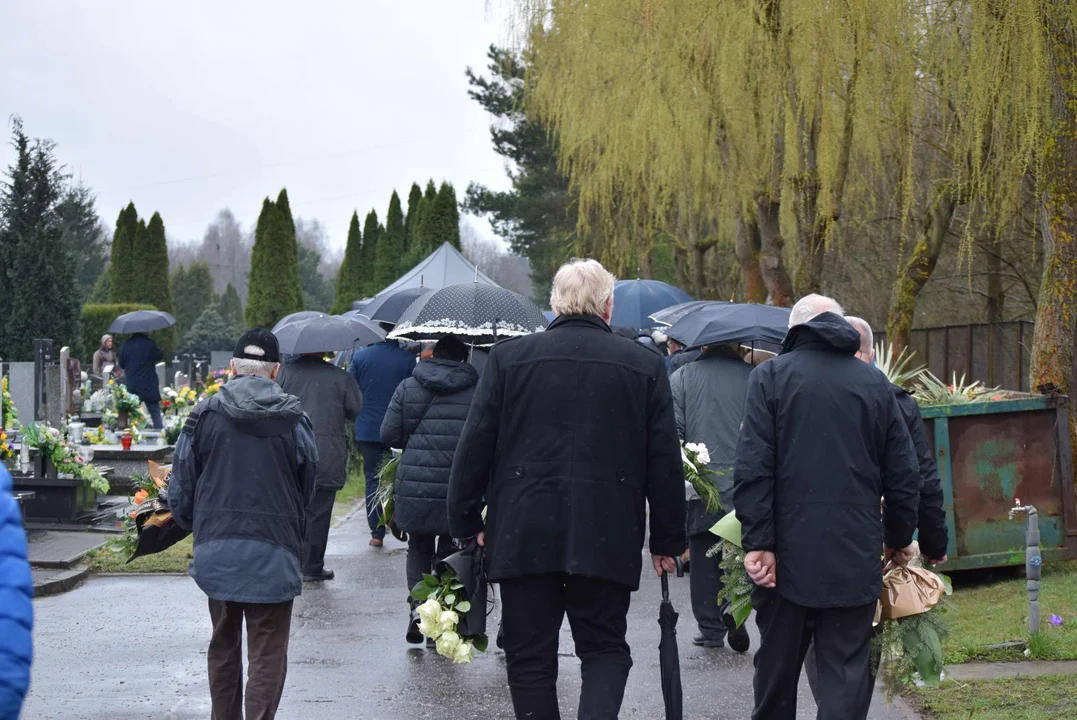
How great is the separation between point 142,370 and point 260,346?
15.7m

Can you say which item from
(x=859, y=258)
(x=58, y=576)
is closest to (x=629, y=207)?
(x=859, y=258)

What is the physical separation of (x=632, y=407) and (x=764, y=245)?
32.7 ft

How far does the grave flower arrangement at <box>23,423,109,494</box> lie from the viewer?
471 inches

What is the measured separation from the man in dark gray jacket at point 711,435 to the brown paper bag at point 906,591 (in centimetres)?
236

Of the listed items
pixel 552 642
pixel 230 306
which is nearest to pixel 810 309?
pixel 552 642

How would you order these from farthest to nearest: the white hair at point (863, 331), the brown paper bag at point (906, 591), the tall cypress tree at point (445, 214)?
the tall cypress tree at point (445, 214)
the white hair at point (863, 331)
the brown paper bag at point (906, 591)

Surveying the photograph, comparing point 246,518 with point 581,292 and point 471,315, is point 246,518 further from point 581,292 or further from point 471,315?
point 471,315

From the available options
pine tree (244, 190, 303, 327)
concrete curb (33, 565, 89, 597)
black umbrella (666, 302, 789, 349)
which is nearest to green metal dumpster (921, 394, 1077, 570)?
black umbrella (666, 302, 789, 349)

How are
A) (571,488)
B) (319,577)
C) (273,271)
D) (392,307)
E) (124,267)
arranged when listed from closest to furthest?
(571,488) < (319,577) < (392,307) < (273,271) < (124,267)

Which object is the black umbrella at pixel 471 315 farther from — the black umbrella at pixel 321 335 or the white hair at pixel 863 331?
the white hair at pixel 863 331

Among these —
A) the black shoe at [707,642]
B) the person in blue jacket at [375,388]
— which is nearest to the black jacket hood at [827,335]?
the black shoe at [707,642]

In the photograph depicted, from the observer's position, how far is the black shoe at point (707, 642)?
7484 mm

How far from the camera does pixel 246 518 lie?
510 centimetres

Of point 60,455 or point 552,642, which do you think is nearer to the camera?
point 552,642
